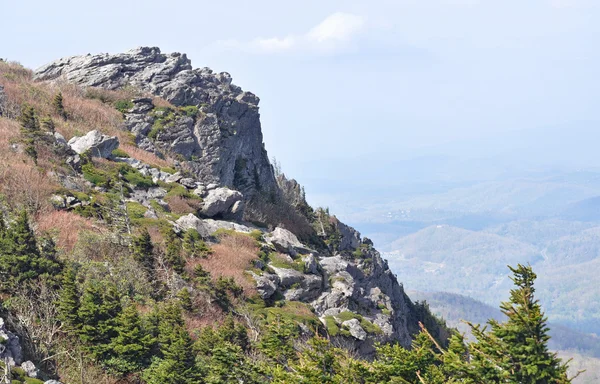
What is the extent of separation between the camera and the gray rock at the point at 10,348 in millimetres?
12423

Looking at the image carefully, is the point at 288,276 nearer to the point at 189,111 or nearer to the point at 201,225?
the point at 201,225

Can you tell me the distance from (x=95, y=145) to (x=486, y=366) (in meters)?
30.6

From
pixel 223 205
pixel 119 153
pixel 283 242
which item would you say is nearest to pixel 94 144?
pixel 119 153

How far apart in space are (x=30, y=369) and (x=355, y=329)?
1719 centimetres

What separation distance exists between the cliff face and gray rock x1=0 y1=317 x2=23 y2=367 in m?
14.0

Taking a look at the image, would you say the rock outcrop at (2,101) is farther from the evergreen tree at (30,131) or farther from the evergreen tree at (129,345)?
the evergreen tree at (129,345)

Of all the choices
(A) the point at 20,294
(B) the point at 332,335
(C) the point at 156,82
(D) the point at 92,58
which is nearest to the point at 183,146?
(C) the point at 156,82

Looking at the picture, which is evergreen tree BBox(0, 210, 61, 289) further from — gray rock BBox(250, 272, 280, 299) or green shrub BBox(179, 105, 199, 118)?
green shrub BBox(179, 105, 199, 118)

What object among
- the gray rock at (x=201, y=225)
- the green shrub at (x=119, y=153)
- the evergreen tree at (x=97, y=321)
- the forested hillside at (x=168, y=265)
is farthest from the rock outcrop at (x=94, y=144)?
the evergreen tree at (x=97, y=321)

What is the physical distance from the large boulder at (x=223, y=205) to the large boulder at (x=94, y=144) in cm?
774

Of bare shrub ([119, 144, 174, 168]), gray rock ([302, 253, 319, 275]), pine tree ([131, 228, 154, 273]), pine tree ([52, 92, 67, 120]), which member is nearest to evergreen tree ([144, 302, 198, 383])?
pine tree ([131, 228, 154, 273])

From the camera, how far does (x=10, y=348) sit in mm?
12875

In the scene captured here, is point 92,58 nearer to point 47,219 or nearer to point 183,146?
point 183,146

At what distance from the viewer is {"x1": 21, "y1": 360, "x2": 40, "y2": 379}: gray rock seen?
1252 cm
